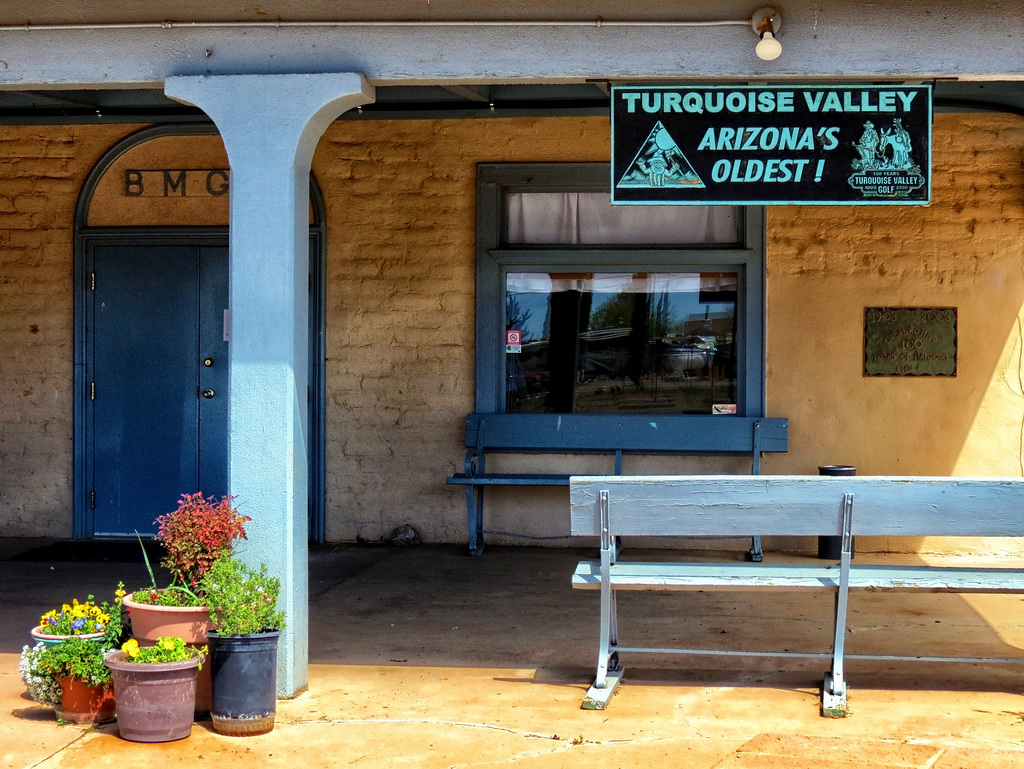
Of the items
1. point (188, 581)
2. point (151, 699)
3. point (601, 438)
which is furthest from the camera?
point (601, 438)

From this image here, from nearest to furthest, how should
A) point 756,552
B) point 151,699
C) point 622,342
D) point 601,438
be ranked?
point 151,699 → point 756,552 → point 601,438 → point 622,342

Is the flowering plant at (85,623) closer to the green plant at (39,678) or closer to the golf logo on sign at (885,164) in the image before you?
the green plant at (39,678)

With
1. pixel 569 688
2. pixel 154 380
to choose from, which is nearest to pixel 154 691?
pixel 569 688

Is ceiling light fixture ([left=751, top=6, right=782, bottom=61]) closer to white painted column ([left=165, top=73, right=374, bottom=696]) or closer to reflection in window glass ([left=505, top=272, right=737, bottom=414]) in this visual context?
white painted column ([left=165, top=73, right=374, bottom=696])

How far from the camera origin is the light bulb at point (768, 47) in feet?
16.2

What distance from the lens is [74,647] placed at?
4680 millimetres

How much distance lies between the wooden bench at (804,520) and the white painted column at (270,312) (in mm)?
1254

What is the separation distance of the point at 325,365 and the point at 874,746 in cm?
555

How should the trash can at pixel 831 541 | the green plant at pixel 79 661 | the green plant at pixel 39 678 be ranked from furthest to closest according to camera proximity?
the trash can at pixel 831 541
the green plant at pixel 39 678
the green plant at pixel 79 661

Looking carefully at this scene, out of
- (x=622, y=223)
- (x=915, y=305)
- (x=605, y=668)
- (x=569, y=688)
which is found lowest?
(x=569, y=688)

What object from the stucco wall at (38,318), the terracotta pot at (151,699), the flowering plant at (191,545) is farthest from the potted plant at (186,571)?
the stucco wall at (38,318)

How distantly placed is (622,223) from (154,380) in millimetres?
3754

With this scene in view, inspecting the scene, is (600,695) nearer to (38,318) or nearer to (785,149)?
(785,149)

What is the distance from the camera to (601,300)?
29.0 ft
